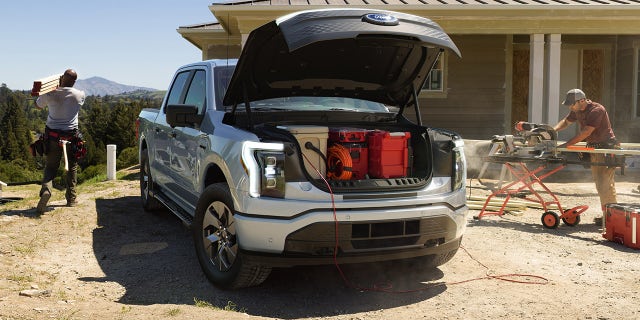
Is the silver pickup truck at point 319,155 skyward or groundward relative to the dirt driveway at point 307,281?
skyward

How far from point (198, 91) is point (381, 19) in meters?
2.14

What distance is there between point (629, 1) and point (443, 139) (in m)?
11.0

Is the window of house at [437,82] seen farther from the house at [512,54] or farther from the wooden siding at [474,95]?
the wooden siding at [474,95]

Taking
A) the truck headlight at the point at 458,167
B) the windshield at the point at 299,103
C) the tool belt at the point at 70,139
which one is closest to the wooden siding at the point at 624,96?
the windshield at the point at 299,103

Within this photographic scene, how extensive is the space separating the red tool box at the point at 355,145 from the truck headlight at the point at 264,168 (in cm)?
57

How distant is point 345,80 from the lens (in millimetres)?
5258

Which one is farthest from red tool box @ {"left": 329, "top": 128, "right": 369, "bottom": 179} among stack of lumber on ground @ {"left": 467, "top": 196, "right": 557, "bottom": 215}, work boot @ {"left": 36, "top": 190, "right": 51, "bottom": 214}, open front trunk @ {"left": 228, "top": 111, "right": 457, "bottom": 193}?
work boot @ {"left": 36, "top": 190, "right": 51, "bottom": 214}

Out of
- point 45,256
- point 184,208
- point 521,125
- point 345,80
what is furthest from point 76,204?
point 521,125

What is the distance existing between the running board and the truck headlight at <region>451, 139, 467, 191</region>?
2.21 meters

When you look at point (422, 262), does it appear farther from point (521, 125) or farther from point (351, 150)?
point (521, 125)

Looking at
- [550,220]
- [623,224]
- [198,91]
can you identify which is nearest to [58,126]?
[198,91]

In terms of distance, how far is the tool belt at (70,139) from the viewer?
729 cm

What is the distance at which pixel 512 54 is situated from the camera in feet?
48.2

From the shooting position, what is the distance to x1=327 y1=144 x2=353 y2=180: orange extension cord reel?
172 inches
